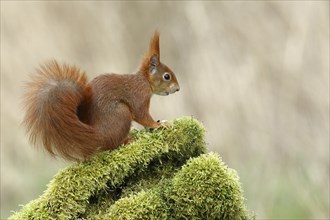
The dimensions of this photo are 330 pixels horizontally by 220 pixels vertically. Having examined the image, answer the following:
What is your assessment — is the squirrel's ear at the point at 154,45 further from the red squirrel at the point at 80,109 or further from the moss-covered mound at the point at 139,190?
the moss-covered mound at the point at 139,190

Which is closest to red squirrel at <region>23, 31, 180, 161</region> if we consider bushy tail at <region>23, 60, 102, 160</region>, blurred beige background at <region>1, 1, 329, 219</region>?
bushy tail at <region>23, 60, 102, 160</region>

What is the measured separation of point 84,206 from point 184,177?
29cm

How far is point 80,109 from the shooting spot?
2010mm

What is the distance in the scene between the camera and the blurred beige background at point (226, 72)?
168 inches

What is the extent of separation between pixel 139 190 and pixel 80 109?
31 cm

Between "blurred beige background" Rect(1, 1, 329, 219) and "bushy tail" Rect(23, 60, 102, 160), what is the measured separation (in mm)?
2381

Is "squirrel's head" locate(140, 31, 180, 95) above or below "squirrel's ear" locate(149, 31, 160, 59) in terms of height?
below

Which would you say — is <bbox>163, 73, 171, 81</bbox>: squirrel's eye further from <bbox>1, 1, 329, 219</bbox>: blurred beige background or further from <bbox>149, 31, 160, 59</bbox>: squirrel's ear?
<bbox>1, 1, 329, 219</bbox>: blurred beige background

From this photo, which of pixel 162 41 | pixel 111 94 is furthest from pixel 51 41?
pixel 111 94

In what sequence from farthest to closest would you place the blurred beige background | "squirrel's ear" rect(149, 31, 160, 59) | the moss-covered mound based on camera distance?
the blurred beige background → "squirrel's ear" rect(149, 31, 160, 59) → the moss-covered mound

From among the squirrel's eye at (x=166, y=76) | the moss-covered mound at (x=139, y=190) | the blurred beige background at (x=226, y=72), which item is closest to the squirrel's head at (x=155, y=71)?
the squirrel's eye at (x=166, y=76)

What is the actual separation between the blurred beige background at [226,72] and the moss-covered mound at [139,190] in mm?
2372

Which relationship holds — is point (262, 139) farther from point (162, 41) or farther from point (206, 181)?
point (206, 181)

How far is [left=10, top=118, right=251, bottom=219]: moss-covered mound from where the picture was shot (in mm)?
1855
